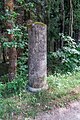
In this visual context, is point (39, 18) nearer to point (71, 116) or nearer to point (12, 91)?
point (12, 91)

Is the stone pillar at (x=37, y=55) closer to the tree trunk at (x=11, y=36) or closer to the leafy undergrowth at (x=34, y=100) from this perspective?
the leafy undergrowth at (x=34, y=100)

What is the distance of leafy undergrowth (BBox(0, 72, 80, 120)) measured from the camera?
Result: 3928 mm

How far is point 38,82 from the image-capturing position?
14.5 ft

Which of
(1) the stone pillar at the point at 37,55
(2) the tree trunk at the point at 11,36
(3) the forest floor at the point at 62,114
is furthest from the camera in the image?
(2) the tree trunk at the point at 11,36

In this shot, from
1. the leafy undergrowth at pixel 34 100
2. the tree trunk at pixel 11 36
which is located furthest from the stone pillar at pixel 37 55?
the tree trunk at pixel 11 36

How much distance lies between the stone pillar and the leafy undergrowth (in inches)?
8.3

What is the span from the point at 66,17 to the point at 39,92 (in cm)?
531

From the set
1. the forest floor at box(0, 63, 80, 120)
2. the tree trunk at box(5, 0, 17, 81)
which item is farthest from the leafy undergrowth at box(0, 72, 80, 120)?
the tree trunk at box(5, 0, 17, 81)

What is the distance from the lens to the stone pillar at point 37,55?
4.25m

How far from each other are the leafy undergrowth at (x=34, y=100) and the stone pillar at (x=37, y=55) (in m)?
0.21

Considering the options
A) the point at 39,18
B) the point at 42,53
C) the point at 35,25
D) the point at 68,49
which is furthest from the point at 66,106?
the point at 39,18

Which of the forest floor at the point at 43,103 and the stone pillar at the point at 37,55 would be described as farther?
the stone pillar at the point at 37,55

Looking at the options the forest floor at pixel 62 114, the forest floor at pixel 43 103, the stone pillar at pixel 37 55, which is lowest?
the forest floor at pixel 62 114

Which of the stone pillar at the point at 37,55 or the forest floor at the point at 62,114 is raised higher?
the stone pillar at the point at 37,55
